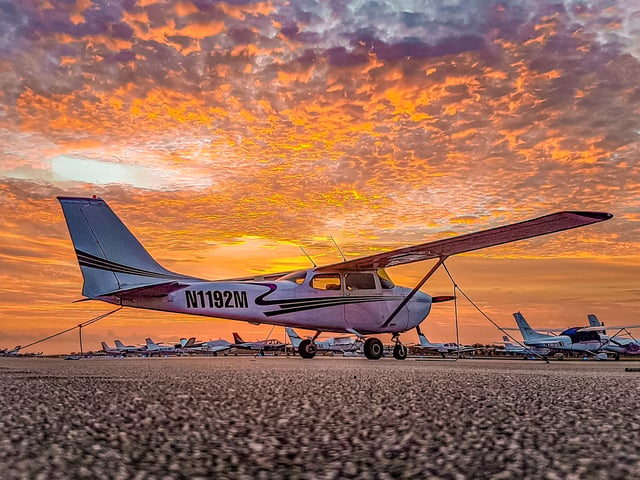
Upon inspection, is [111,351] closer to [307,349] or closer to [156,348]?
[156,348]

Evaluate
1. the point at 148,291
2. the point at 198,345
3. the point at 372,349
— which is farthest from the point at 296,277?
the point at 198,345

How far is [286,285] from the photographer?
15852 mm

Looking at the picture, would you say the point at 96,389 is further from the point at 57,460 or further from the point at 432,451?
the point at 432,451

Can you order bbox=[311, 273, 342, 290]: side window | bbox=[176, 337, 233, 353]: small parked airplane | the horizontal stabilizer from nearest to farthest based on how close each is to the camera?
the horizontal stabilizer, bbox=[311, 273, 342, 290]: side window, bbox=[176, 337, 233, 353]: small parked airplane

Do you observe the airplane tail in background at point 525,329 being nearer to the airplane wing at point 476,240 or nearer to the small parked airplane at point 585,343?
the small parked airplane at point 585,343

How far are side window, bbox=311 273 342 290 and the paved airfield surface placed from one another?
10753 mm

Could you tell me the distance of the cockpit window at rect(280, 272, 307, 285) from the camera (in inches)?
636

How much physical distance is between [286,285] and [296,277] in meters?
0.54

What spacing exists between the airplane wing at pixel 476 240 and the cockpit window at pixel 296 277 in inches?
19.7

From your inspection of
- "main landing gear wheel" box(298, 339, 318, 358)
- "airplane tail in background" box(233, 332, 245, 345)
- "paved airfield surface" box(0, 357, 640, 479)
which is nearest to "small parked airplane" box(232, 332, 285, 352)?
"airplane tail in background" box(233, 332, 245, 345)

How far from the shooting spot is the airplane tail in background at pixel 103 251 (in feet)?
47.0

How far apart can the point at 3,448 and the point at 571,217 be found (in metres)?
11.8

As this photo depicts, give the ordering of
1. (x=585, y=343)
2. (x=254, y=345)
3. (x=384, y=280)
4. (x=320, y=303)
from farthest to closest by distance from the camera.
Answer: (x=254, y=345), (x=585, y=343), (x=384, y=280), (x=320, y=303)

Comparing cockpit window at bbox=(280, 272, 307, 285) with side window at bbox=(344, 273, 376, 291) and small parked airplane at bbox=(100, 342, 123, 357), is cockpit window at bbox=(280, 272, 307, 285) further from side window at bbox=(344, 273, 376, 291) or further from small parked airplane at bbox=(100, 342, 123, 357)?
small parked airplane at bbox=(100, 342, 123, 357)
